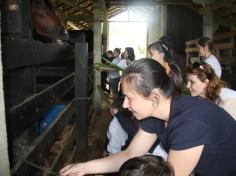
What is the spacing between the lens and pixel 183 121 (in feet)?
5.55

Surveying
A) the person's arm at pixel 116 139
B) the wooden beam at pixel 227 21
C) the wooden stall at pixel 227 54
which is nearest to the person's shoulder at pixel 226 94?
the person's arm at pixel 116 139

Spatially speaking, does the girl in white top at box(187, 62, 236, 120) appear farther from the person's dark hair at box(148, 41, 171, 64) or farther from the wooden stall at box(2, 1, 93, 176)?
the wooden stall at box(2, 1, 93, 176)

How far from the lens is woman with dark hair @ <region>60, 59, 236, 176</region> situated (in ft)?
5.47

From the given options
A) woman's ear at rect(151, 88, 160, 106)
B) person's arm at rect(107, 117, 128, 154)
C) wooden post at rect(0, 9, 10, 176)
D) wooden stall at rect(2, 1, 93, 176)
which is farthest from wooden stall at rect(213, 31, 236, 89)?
wooden post at rect(0, 9, 10, 176)

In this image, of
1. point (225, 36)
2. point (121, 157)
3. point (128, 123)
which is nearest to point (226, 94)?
point (128, 123)

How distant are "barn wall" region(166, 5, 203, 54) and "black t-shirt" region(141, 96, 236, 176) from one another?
30.6 ft

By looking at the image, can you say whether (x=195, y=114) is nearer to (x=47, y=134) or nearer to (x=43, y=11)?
(x=47, y=134)

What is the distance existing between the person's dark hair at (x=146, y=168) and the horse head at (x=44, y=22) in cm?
171

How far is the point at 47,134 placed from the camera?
2381 mm

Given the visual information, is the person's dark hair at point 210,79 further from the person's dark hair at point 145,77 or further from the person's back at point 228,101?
the person's dark hair at point 145,77

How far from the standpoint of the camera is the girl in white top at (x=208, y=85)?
9.87 ft

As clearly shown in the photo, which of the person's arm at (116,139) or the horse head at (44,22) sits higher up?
the horse head at (44,22)

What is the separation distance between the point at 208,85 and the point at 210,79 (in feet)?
0.22

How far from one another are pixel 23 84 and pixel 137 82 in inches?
27.1
